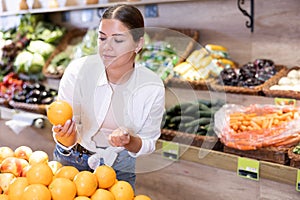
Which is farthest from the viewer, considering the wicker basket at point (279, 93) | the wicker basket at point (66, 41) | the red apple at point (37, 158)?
the wicker basket at point (66, 41)

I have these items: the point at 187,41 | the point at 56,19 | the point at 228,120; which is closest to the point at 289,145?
the point at 228,120

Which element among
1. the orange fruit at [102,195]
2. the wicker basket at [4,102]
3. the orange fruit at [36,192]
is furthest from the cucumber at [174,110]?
the wicker basket at [4,102]

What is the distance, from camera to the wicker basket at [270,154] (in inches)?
85.3

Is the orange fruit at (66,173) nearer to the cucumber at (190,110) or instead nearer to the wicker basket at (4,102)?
the cucumber at (190,110)

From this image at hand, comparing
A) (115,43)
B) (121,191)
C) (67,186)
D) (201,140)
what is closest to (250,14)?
(201,140)

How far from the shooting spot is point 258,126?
2.37m

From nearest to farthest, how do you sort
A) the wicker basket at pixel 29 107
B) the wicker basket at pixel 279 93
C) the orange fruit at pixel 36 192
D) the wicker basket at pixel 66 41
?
1. the orange fruit at pixel 36 192
2. the wicker basket at pixel 279 93
3. the wicker basket at pixel 29 107
4. the wicker basket at pixel 66 41

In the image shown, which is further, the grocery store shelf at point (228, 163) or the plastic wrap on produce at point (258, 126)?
the plastic wrap on produce at point (258, 126)

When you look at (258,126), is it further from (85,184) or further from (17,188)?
(17,188)

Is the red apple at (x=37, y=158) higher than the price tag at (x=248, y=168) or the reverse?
higher

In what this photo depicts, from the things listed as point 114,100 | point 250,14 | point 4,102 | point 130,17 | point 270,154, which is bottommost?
point 4,102

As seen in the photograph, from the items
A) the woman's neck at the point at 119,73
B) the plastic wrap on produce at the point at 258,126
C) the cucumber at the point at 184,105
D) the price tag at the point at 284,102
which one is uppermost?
the woman's neck at the point at 119,73

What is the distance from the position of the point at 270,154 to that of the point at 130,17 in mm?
1134

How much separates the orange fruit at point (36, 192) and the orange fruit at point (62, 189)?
2cm
